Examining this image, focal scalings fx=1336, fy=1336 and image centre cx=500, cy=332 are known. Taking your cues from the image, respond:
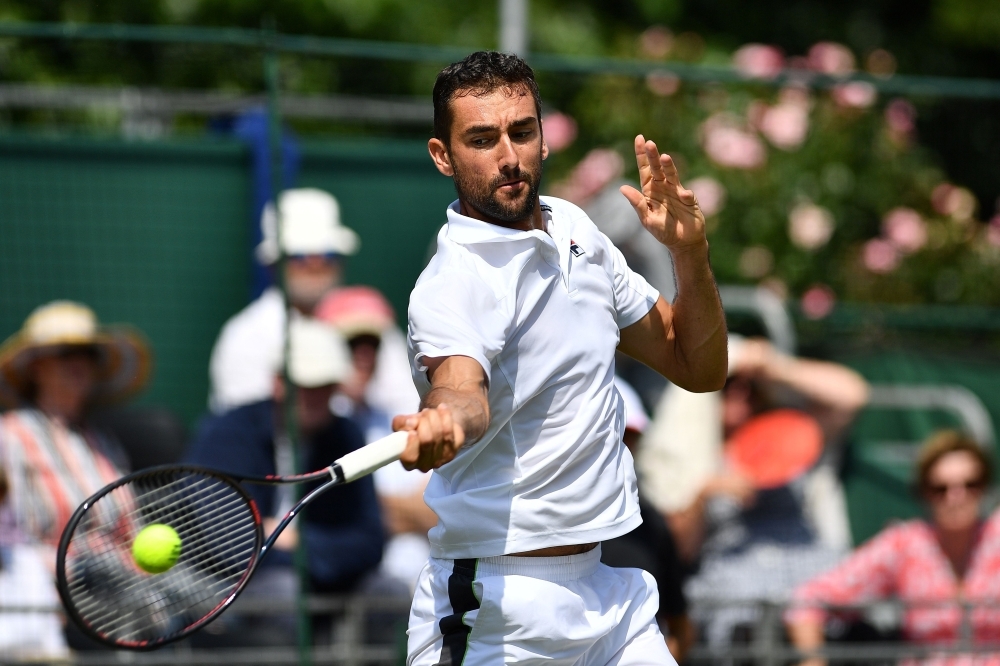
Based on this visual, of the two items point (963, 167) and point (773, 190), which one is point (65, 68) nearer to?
point (773, 190)

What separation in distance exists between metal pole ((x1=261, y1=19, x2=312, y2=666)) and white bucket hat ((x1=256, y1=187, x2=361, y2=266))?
0.73 metres

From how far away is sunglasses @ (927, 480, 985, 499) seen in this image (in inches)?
229

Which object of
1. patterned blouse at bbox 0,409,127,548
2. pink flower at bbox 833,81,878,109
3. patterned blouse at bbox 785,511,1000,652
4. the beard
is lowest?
patterned blouse at bbox 785,511,1000,652

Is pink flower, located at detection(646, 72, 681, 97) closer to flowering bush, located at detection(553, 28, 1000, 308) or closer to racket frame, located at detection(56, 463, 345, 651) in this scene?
flowering bush, located at detection(553, 28, 1000, 308)

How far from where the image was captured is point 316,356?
19.1ft

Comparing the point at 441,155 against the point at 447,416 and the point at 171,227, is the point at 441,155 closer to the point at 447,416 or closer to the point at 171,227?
the point at 447,416

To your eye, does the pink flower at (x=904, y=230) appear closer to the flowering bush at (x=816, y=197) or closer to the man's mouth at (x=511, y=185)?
the flowering bush at (x=816, y=197)

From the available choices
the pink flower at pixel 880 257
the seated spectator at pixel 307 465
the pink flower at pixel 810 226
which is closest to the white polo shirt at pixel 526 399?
the seated spectator at pixel 307 465

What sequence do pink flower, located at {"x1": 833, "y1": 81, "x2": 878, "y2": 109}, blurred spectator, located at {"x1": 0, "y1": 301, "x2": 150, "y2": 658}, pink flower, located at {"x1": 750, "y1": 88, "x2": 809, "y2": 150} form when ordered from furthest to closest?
pink flower, located at {"x1": 750, "y1": 88, "x2": 809, "y2": 150}
pink flower, located at {"x1": 833, "y1": 81, "x2": 878, "y2": 109}
blurred spectator, located at {"x1": 0, "y1": 301, "x2": 150, "y2": 658}

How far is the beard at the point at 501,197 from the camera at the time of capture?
302 centimetres

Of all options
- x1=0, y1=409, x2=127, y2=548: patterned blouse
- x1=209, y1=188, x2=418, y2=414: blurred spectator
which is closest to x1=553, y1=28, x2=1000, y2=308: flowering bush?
x1=209, y1=188, x2=418, y2=414: blurred spectator

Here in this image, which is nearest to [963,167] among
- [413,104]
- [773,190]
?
[773,190]

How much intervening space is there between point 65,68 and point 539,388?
4.00 m

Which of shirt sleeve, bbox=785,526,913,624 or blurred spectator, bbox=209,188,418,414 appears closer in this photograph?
shirt sleeve, bbox=785,526,913,624
